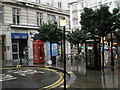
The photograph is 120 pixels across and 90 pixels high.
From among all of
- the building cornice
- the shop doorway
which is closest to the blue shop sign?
the shop doorway

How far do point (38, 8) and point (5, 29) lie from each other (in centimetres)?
664

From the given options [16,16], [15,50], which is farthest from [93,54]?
[16,16]

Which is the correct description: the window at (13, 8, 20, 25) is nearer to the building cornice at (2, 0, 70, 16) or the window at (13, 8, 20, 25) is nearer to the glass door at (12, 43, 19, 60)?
the building cornice at (2, 0, 70, 16)

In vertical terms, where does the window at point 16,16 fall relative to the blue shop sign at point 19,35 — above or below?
above

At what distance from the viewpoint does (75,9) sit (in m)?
54.4

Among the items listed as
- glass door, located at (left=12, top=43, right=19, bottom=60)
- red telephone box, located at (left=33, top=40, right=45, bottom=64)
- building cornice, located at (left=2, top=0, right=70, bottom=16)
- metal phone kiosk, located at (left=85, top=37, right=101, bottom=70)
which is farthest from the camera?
glass door, located at (left=12, top=43, right=19, bottom=60)

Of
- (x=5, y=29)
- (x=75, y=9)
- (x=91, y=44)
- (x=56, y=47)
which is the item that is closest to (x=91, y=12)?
(x=91, y=44)

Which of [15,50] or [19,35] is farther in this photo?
[15,50]

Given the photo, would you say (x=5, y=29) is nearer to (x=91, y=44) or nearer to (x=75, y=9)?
(x=91, y=44)

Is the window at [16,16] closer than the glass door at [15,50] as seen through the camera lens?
No

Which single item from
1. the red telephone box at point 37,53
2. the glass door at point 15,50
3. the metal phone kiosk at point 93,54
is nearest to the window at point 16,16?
the glass door at point 15,50

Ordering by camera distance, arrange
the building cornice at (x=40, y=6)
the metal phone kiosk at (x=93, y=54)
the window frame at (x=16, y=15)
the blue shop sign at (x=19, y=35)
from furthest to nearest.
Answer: the window frame at (x=16, y=15) → the building cornice at (x=40, y=6) → the blue shop sign at (x=19, y=35) → the metal phone kiosk at (x=93, y=54)

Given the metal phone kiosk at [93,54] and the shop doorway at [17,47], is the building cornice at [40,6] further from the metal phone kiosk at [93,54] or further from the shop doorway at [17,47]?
the metal phone kiosk at [93,54]

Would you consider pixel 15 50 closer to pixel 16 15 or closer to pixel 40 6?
pixel 16 15
